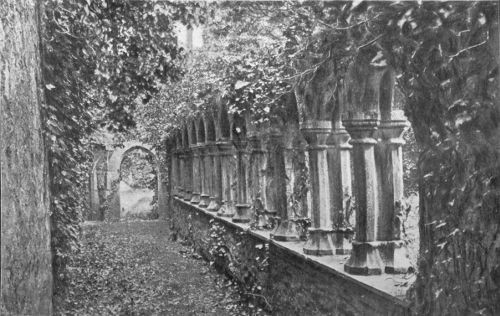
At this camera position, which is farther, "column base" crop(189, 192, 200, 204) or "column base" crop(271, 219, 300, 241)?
"column base" crop(189, 192, 200, 204)

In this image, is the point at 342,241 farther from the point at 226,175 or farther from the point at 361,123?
the point at 226,175

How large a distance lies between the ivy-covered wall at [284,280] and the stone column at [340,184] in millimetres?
392

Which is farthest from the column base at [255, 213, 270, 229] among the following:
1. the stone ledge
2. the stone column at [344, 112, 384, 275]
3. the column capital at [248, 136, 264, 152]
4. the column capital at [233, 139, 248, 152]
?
the stone column at [344, 112, 384, 275]

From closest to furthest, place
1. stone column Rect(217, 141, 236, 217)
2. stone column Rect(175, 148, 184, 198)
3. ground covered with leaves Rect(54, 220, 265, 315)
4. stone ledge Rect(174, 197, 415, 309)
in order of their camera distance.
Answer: stone ledge Rect(174, 197, 415, 309) → ground covered with leaves Rect(54, 220, 265, 315) → stone column Rect(217, 141, 236, 217) → stone column Rect(175, 148, 184, 198)

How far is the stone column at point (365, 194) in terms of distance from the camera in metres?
4.78

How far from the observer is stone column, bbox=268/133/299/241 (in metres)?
7.14

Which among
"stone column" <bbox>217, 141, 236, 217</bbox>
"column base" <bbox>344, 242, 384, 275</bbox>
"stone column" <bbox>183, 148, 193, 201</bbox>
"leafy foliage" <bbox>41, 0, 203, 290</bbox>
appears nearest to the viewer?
"column base" <bbox>344, 242, 384, 275</bbox>

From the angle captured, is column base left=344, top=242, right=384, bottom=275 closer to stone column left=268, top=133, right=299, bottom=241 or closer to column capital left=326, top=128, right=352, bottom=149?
column capital left=326, top=128, right=352, bottom=149

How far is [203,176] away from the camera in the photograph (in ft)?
48.2

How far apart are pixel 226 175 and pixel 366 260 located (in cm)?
731

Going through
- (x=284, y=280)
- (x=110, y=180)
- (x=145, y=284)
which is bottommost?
(x=145, y=284)

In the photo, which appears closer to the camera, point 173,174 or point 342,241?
point 342,241

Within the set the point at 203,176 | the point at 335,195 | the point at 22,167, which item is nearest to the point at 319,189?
the point at 335,195

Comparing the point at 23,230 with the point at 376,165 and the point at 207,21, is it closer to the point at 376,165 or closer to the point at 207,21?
the point at 376,165
